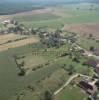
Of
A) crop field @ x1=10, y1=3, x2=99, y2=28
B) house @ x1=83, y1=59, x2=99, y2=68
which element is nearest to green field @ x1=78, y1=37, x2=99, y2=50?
house @ x1=83, y1=59, x2=99, y2=68

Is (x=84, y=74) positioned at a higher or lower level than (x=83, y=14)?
higher

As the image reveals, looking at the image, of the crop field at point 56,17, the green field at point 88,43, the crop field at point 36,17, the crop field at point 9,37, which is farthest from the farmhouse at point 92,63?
the crop field at point 36,17

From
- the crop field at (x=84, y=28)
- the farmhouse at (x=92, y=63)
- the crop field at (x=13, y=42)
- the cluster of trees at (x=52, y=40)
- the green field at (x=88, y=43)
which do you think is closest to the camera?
the farmhouse at (x=92, y=63)

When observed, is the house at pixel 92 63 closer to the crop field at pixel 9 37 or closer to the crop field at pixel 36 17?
the crop field at pixel 9 37

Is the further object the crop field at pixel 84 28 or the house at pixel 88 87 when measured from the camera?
the crop field at pixel 84 28

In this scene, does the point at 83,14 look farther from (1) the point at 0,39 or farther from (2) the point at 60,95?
(2) the point at 60,95

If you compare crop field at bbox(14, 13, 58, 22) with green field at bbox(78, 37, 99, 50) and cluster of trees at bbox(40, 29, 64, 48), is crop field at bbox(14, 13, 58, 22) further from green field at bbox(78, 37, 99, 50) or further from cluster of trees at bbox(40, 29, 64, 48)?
green field at bbox(78, 37, 99, 50)

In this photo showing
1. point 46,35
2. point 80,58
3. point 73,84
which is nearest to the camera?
point 73,84

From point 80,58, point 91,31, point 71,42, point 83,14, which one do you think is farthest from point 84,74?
point 83,14
